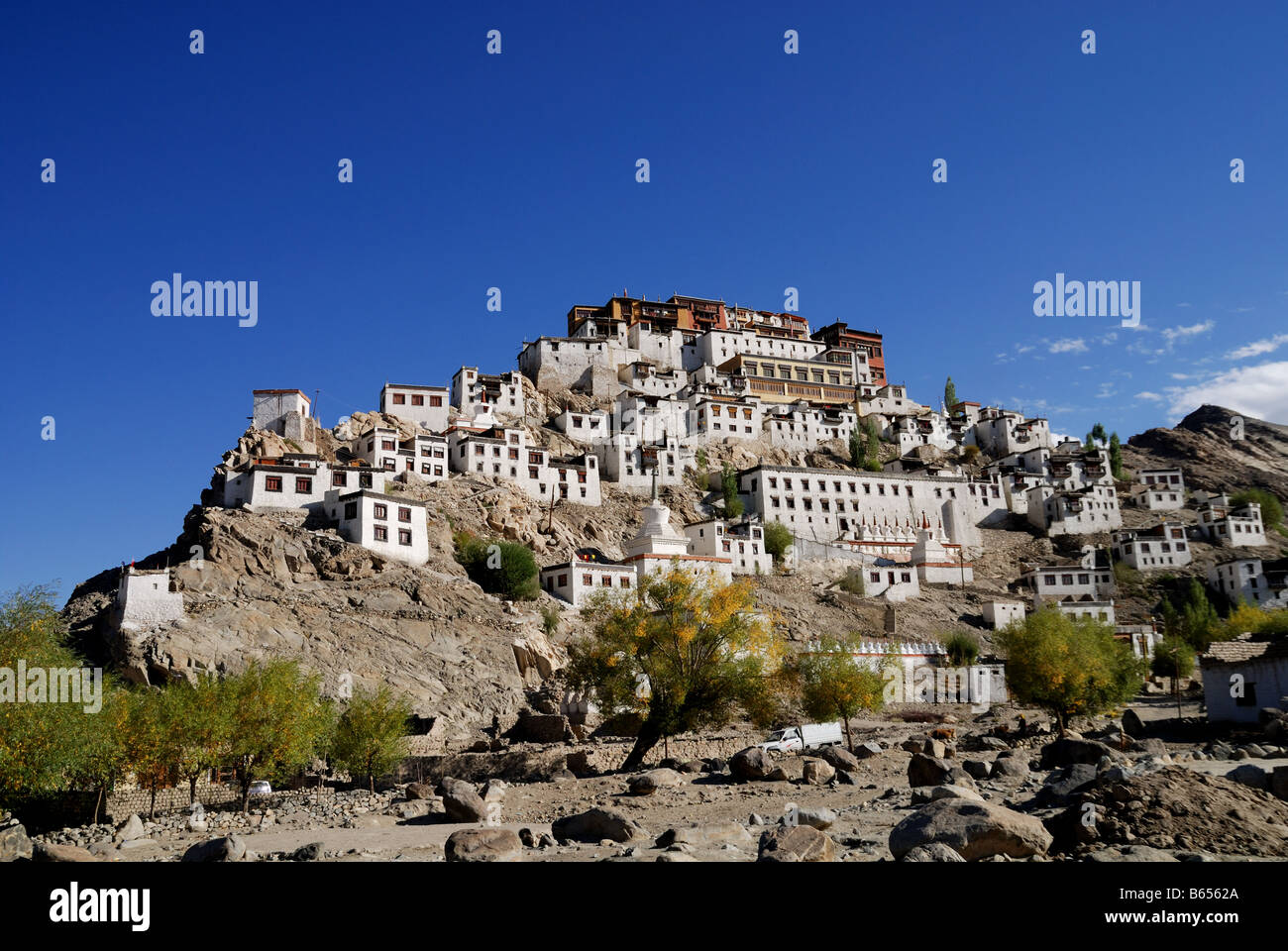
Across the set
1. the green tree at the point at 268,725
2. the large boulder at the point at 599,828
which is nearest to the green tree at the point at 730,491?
the green tree at the point at 268,725

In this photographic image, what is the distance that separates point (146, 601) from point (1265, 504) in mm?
107793

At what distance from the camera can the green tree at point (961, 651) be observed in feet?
210

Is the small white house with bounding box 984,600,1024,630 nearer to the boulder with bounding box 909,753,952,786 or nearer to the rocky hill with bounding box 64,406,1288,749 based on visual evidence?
the rocky hill with bounding box 64,406,1288,749

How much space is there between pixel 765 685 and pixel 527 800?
38.7 feet

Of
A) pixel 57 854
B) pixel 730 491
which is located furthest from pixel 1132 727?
pixel 730 491

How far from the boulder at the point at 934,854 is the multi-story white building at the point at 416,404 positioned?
7566cm

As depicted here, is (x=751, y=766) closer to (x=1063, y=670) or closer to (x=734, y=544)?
(x=1063, y=670)

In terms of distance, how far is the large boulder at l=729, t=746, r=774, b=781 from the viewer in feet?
97.4

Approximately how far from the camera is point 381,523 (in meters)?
60.2

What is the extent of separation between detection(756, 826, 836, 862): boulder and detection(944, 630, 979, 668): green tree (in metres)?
52.7

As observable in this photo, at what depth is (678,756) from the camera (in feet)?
120

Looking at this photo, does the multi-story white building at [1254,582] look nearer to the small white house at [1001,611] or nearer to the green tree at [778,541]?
the small white house at [1001,611]
